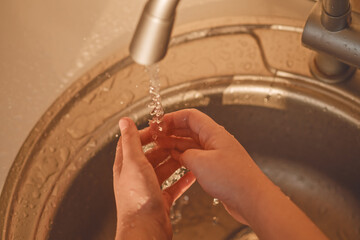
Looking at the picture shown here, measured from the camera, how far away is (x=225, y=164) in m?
0.60

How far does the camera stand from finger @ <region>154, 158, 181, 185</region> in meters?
0.72

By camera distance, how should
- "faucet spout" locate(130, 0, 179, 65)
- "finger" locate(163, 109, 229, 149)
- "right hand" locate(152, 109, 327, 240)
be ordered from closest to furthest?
"faucet spout" locate(130, 0, 179, 65), "right hand" locate(152, 109, 327, 240), "finger" locate(163, 109, 229, 149)

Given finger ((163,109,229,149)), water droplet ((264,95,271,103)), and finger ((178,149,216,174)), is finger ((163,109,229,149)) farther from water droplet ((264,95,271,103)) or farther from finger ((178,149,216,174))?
water droplet ((264,95,271,103))

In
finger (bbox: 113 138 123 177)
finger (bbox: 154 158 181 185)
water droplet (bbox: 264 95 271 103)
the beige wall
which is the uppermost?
the beige wall

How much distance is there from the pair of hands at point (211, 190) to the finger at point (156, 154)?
8cm

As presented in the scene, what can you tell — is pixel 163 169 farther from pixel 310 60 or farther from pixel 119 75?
pixel 310 60

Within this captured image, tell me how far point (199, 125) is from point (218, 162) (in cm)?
10

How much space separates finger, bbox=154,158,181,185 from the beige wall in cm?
26

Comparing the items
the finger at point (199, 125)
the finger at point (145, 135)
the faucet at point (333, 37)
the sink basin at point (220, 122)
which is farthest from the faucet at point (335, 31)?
the finger at point (145, 135)

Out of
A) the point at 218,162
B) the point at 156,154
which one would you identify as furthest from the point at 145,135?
the point at 218,162

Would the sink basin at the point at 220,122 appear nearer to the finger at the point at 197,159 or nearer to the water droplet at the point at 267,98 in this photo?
→ the water droplet at the point at 267,98

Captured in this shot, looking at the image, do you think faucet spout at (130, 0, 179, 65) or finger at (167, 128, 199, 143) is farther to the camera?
finger at (167, 128, 199, 143)

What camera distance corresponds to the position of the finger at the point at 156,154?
28.9 inches

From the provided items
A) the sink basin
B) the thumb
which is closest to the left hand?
the thumb
